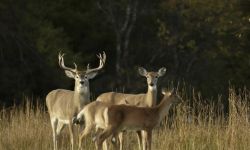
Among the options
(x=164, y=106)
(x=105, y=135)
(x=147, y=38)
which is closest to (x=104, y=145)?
(x=105, y=135)

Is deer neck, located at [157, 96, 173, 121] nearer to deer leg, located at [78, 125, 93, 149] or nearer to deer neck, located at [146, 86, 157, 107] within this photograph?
deer leg, located at [78, 125, 93, 149]

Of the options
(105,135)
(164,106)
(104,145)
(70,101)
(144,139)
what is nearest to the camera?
(105,135)

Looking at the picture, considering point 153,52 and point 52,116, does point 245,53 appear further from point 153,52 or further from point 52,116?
point 52,116

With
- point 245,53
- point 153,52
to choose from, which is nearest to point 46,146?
point 245,53

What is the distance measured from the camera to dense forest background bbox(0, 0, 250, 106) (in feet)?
104

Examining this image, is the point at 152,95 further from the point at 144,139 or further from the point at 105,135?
the point at 105,135

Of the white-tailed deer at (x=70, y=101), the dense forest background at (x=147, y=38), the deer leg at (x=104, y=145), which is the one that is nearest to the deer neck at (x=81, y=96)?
the white-tailed deer at (x=70, y=101)

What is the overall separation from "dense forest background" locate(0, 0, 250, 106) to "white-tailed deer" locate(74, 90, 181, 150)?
47.4ft

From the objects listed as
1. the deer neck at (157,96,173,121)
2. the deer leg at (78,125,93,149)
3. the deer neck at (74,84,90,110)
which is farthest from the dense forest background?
the deer neck at (157,96,173,121)

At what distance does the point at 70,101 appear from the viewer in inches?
630

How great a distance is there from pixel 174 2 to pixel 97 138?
2098 cm

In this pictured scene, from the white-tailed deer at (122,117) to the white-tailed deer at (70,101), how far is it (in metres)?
1.00

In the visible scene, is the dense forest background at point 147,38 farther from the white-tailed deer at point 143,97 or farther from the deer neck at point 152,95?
the deer neck at point 152,95

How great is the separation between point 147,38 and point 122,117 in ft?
74.4
